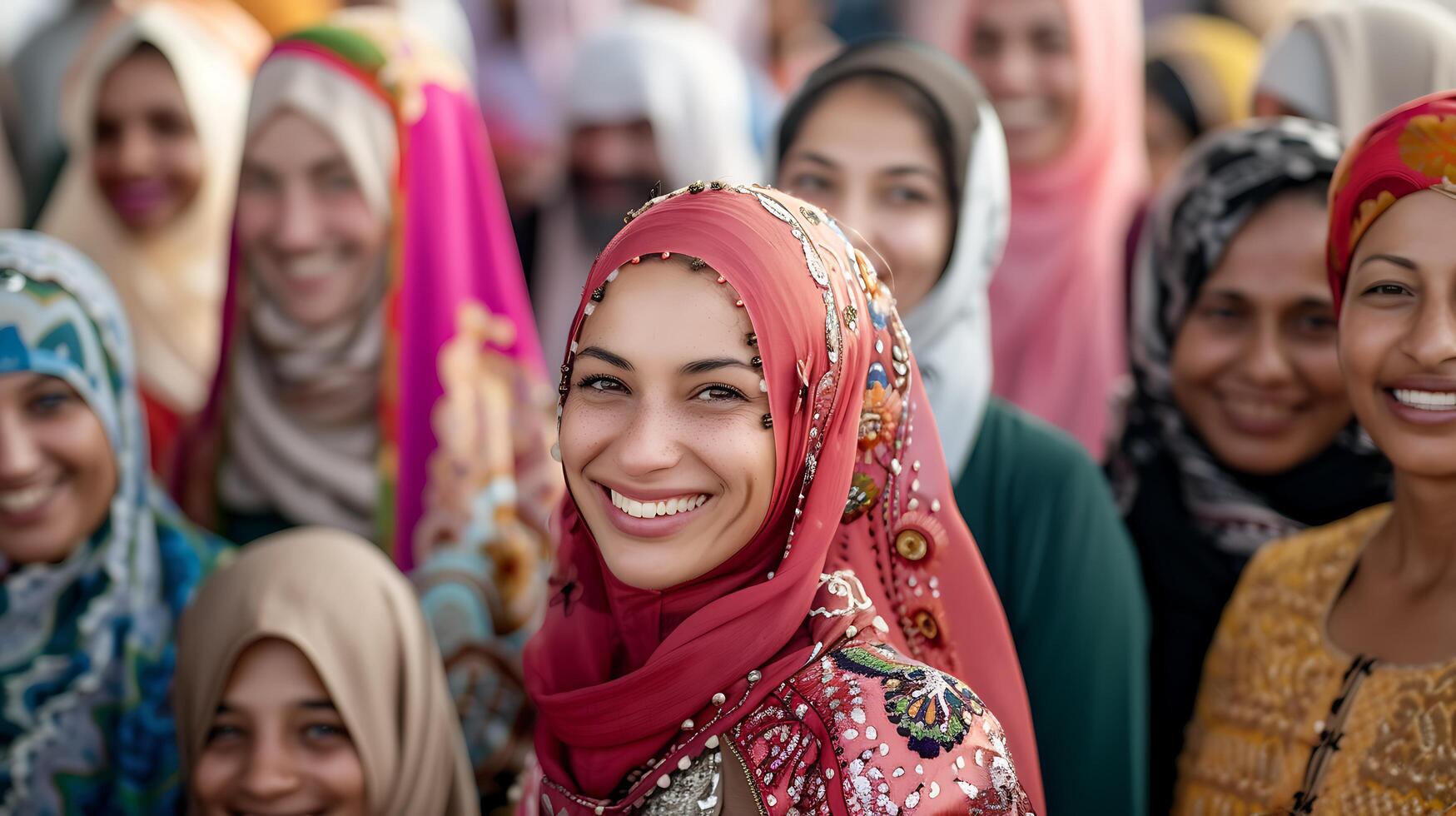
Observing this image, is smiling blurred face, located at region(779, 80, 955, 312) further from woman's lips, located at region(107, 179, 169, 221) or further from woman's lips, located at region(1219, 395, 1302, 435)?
woman's lips, located at region(107, 179, 169, 221)

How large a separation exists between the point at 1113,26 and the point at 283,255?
2525mm

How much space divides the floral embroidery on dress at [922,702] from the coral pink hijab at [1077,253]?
2.17m

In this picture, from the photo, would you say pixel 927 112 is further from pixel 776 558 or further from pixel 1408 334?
pixel 776 558

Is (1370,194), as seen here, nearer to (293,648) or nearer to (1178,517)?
(1178,517)

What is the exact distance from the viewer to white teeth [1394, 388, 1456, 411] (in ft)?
6.39

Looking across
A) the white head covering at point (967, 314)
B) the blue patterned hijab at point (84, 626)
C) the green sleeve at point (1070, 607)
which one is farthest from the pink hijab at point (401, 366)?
the green sleeve at point (1070, 607)

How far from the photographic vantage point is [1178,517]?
2861 millimetres

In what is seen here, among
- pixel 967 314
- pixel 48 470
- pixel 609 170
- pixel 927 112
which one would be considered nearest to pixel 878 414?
pixel 967 314

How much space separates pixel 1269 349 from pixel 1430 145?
79cm

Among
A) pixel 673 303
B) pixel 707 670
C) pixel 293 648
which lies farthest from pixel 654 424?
pixel 293 648

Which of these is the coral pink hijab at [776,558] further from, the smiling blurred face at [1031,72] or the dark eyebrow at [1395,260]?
the smiling blurred face at [1031,72]

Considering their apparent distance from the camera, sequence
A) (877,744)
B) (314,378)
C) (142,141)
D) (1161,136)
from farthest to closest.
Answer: (1161,136) < (142,141) < (314,378) < (877,744)

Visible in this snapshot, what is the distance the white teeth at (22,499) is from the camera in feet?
8.50

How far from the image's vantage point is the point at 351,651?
2494 mm
